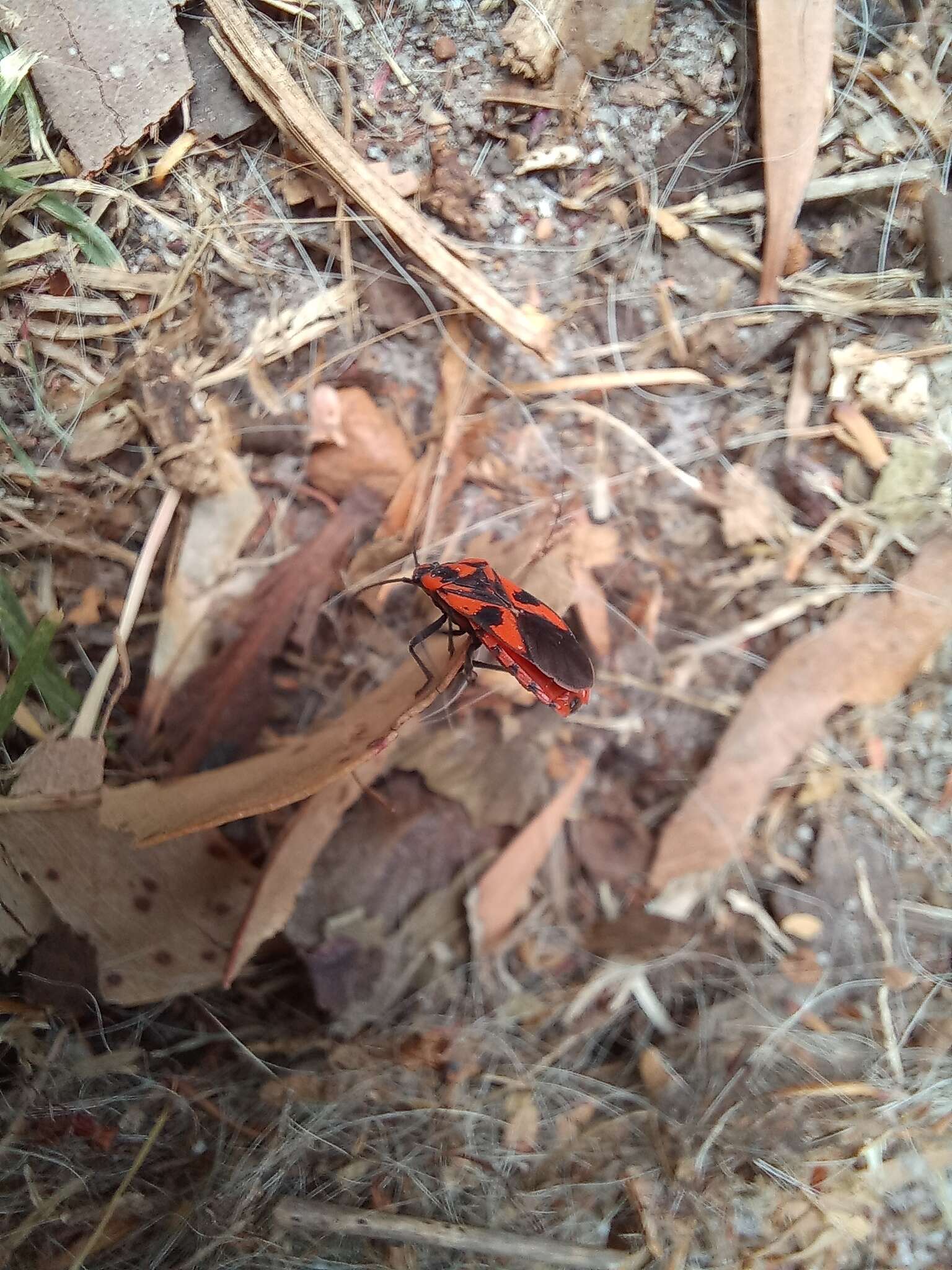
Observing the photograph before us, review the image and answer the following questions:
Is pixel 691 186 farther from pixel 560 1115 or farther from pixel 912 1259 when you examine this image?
pixel 912 1259

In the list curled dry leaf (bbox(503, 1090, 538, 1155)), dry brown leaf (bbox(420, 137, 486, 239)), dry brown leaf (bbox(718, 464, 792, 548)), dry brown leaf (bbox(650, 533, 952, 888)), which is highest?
dry brown leaf (bbox(420, 137, 486, 239))

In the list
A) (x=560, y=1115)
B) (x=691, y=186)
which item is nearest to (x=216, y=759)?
(x=560, y=1115)

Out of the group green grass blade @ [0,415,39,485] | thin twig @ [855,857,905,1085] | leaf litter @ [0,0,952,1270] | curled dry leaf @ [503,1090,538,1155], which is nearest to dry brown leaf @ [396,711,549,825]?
leaf litter @ [0,0,952,1270]

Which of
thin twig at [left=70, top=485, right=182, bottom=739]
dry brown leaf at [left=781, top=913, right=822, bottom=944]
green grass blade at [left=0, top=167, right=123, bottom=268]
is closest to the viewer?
green grass blade at [left=0, top=167, right=123, bottom=268]

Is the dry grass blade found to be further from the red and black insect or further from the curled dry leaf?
the curled dry leaf

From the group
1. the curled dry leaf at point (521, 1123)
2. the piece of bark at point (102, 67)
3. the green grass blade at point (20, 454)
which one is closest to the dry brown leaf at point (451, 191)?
the piece of bark at point (102, 67)

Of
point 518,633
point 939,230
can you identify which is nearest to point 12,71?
point 518,633

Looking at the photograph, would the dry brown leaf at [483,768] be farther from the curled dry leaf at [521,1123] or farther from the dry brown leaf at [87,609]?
the dry brown leaf at [87,609]
